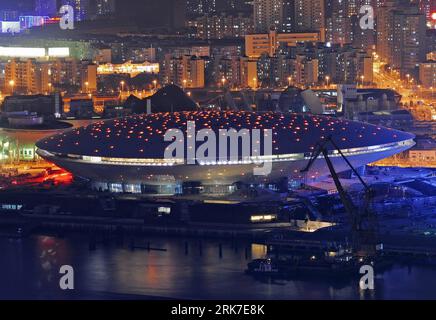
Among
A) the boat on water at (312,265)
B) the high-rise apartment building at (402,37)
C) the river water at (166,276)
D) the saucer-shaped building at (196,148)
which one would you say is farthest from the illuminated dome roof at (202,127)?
the high-rise apartment building at (402,37)

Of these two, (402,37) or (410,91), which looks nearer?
(410,91)

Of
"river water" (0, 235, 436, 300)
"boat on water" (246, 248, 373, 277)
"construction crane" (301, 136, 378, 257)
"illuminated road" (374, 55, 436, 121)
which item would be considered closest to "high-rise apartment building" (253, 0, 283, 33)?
"illuminated road" (374, 55, 436, 121)

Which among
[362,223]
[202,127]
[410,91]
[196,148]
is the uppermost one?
[202,127]

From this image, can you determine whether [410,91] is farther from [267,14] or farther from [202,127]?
[202,127]

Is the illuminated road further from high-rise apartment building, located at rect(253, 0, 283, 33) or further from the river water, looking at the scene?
the river water

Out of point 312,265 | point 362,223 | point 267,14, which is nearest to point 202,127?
point 362,223

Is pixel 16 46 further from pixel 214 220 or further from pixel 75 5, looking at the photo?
pixel 214 220
